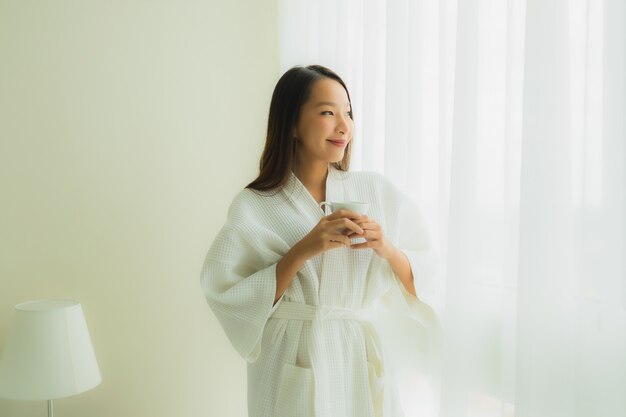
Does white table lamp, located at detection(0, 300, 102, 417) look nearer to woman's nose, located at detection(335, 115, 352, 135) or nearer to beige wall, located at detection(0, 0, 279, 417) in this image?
beige wall, located at detection(0, 0, 279, 417)

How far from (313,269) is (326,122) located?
407 millimetres

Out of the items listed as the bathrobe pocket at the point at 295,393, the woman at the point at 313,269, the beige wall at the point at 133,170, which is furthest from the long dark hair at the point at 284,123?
the beige wall at the point at 133,170

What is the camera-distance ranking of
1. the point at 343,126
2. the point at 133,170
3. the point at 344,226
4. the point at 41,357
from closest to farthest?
the point at 344,226, the point at 343,126, the point at 41,357, the point at 133,170

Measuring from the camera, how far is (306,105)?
1.52m

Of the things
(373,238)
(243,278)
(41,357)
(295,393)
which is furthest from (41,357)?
(373,238)

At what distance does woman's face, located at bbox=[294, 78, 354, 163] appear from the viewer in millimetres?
1487

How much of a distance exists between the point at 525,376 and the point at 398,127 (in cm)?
80

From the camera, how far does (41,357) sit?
1.61 m

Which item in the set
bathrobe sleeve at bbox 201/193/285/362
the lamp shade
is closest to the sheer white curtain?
bathrobe sleeve at bbox 201/193/285/362

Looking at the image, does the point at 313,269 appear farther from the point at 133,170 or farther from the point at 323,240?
the point at 133,170

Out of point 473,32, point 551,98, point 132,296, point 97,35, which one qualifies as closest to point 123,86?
point 97,35

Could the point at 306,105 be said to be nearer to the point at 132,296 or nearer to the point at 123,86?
the point at 123,86

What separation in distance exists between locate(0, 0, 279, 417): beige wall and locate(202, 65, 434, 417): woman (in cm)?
70

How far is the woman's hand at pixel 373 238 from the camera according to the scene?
1.31 meters
